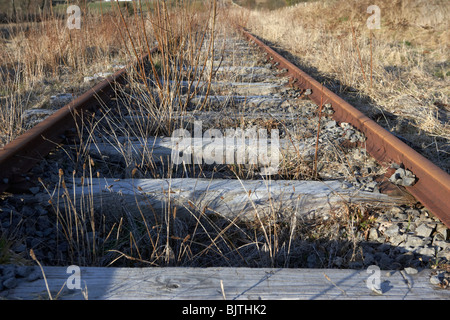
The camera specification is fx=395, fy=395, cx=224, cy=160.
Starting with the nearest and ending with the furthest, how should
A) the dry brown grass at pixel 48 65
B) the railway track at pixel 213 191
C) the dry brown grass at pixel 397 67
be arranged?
1. the railway track at pixel 213 191
2. the dry brown grass at pixel 397 67
3. the dry brown grass at pixel 48 65

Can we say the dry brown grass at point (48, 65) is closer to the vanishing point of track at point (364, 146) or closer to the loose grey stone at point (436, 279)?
the vanishing point of track at point (364, 146)

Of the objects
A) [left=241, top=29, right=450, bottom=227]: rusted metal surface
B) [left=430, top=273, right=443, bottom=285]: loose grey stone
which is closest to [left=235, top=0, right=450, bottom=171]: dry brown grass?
[left=241, top=29, right=450, bottom=227]: rusted metal surface

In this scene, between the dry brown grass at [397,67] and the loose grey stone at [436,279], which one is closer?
the loose grey stone at [436,279]

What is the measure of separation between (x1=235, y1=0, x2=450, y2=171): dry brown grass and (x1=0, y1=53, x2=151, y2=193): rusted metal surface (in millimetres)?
2573

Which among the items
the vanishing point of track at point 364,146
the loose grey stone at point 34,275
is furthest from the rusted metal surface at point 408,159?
the loose grey stone at point 34,275

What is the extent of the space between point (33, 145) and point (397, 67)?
189 inches

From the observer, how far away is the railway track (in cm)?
188

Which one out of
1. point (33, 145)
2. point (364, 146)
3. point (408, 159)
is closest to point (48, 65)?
point (33, 145)

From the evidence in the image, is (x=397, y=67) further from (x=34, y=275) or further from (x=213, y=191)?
(x=34, y=275)

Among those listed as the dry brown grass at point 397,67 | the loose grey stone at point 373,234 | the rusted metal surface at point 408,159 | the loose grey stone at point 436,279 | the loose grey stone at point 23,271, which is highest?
the dry brown grass at point 397,67

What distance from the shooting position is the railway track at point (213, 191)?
6.16ft

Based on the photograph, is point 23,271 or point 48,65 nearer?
point 23,271

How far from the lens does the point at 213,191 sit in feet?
6.99

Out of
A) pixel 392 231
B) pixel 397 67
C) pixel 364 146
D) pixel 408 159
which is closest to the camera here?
pixel 392 231
